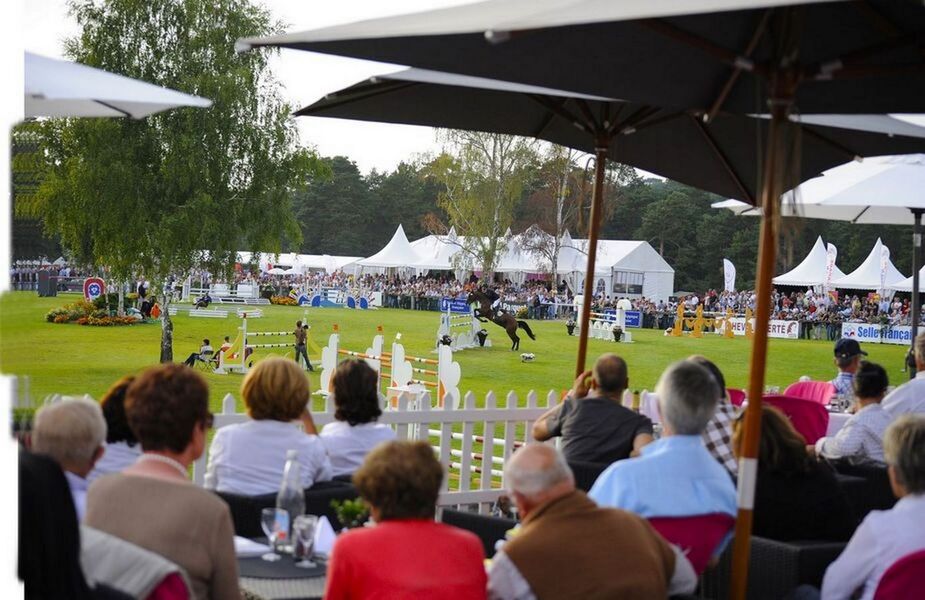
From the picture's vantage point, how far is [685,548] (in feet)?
12.8

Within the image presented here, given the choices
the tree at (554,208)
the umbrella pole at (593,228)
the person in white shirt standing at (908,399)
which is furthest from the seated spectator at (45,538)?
the tree at (554,208)

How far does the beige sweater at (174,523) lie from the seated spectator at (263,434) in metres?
1.56

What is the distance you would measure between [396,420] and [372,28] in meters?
3.58

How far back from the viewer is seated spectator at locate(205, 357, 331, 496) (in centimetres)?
460

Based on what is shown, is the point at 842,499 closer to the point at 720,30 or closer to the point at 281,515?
the point at 720,30

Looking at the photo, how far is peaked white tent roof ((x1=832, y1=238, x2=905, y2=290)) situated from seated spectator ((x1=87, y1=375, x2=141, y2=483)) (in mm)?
46704

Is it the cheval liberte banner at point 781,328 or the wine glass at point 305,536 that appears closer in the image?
the wine glass at point 305,536

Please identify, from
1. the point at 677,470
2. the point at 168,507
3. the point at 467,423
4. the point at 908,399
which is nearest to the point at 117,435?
the point at 168,507

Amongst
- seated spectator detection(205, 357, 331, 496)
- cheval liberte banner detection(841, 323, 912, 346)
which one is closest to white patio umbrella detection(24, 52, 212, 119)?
seated spectator detection(205, 357, 331, 496)

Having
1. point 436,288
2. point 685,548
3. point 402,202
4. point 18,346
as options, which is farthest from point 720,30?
point 402,202

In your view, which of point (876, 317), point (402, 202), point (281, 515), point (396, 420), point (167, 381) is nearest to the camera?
point (167, 381)

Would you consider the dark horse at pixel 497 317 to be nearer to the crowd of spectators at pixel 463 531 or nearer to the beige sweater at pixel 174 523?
the crowd of spectators at pixel 463 531

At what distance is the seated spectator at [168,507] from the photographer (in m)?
2.94

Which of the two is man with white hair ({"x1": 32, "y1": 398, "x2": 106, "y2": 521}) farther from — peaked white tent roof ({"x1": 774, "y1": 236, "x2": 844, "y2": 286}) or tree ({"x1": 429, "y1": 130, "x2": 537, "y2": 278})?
tree ({"x1": 429, "y1": 130, "x2": 537, "y2": 278})
